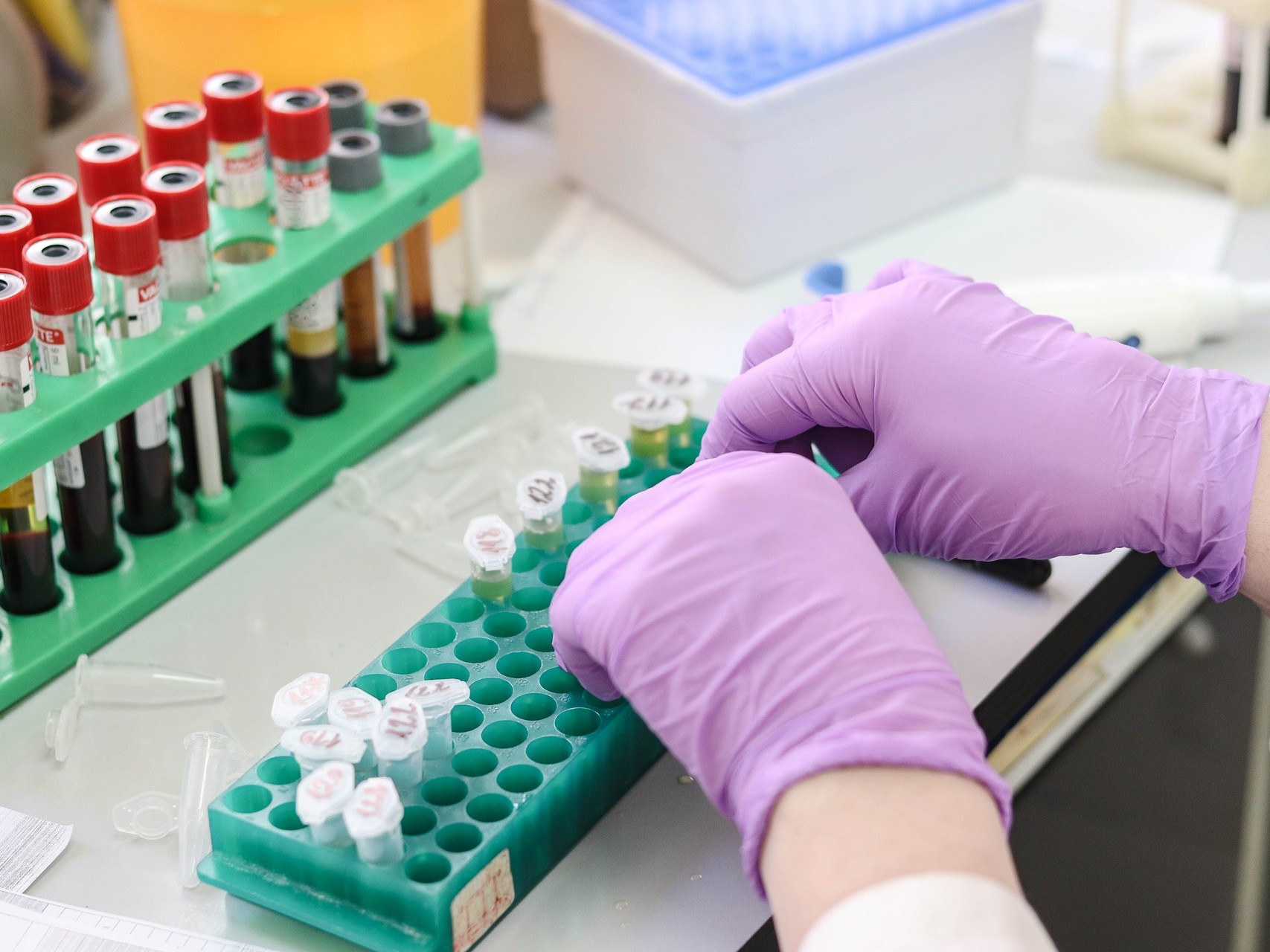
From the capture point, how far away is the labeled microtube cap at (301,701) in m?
0.91

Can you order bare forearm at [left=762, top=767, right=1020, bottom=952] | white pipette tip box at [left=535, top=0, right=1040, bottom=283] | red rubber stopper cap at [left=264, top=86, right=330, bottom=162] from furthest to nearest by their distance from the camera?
1. white pipette tip box at [left=535, top=0, right=1040, bottom=283]
2. red rubber stopper cap at [left=264, top=86, right=330, bottom=162]
3. bare forearm at [left=762, top=767, right=1020, bottom=952]

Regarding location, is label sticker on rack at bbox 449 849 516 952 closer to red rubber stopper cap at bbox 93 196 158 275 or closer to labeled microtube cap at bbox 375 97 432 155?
red rubber stopper cap at bbox 93 196 158 275

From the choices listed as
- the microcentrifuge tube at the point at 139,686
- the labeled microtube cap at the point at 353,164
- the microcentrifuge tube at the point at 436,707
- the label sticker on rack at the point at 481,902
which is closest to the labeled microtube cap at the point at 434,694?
the microcentrifuge tube at the point at 436,707

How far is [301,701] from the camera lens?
3.03 feet

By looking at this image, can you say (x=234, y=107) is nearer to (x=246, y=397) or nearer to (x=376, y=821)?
(x=246, y=397)

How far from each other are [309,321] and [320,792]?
0.55 meters

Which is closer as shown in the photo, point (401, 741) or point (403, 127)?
point (401, 741)

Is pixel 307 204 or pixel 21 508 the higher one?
pixel 307 204

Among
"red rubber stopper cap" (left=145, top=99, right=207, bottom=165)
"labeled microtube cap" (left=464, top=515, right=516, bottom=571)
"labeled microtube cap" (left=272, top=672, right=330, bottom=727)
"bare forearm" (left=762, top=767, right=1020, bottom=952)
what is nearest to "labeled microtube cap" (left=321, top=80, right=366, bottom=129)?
"red rubber stopper cap" (left=145, top=99, right=207, bottom=165)

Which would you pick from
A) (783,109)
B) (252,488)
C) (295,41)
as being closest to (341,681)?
(252,488)

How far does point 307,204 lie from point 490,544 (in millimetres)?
393

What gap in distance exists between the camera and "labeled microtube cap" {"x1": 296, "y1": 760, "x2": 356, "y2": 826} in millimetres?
833

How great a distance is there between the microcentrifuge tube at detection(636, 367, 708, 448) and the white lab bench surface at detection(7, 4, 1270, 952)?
123 mm

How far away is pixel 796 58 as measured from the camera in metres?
1.53
